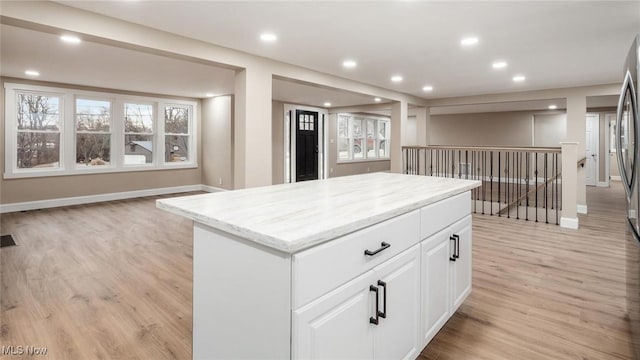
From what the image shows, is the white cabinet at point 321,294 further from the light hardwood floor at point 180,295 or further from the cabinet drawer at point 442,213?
the light hardwood floor at point 180,295

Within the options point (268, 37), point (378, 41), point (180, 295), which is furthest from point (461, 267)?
point (268, 37)

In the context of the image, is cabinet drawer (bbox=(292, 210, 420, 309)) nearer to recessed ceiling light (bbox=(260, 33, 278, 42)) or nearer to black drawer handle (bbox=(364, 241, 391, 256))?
black drawer handle (bbox=(364, 241, 391, 256))

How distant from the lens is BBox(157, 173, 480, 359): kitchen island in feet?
3.58

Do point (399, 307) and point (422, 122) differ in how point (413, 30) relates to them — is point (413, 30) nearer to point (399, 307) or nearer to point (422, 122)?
point (399, 307)

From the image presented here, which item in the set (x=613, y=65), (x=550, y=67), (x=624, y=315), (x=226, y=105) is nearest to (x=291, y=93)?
(x=226, y=105)

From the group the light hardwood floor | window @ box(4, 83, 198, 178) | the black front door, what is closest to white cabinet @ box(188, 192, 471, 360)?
the light hardwood floor

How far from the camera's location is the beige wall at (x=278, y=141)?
858cm

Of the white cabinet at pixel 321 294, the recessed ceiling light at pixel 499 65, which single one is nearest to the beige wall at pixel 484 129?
the recessed ceiling light at pixel 499 65

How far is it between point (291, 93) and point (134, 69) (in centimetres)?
309

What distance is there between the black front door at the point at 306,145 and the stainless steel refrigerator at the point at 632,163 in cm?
754

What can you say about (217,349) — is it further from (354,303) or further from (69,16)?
(69,16)

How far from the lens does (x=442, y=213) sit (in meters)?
1.99

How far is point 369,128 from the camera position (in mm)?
11578

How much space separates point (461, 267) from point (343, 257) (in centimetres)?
137
